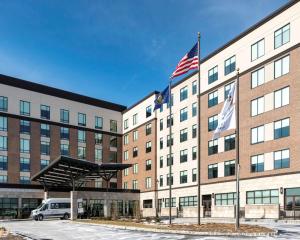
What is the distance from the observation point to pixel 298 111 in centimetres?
4369

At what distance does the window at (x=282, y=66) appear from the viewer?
45.5 meters

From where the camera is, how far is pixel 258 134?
49.4 m

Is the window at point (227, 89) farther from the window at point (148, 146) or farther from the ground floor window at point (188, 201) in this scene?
the window at point (148, 146)

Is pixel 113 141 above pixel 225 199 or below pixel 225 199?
above

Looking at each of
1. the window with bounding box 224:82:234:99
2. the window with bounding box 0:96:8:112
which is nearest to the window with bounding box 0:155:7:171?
the window with bounding box 0:96:8:112

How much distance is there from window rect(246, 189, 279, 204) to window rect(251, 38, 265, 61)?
14.9 meters

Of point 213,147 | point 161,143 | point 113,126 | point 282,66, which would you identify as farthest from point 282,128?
point 113,126

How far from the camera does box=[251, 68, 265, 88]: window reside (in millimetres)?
49281

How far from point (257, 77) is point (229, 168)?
11.6 m

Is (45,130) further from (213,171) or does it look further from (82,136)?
(213,171)

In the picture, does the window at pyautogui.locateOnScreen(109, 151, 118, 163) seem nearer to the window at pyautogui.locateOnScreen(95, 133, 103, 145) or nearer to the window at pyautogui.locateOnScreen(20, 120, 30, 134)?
the window at pyautogui.locateOnScreen(95, 133, 103, 145)

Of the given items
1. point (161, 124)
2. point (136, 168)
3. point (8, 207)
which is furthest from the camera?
point (136, 168)

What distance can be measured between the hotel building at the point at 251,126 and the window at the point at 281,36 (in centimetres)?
8

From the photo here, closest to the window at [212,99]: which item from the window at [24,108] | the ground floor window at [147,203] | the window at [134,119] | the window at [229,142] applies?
the window at [229,142]
